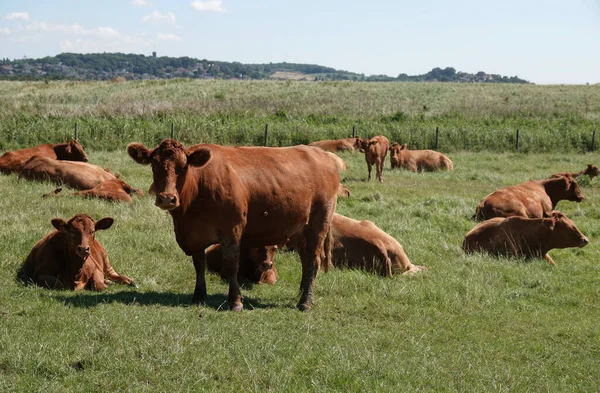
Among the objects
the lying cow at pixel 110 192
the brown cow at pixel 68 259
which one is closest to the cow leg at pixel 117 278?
the brown cow at pixel 68 259

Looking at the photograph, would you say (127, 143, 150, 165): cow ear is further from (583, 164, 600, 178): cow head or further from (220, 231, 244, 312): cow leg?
(583, 164, 600, 178): cow head

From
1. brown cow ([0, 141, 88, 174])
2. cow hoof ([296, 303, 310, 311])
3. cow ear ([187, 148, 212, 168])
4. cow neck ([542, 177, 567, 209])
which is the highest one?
cow ear ([187, 148, 212, 168])

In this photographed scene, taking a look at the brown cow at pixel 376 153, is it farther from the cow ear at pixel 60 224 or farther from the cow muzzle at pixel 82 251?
the cow muzzle at pixel 82 251

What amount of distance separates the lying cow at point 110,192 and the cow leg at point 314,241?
19.7 feet

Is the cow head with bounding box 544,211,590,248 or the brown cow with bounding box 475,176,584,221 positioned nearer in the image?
the cow head with bounding box 544,211,590,248

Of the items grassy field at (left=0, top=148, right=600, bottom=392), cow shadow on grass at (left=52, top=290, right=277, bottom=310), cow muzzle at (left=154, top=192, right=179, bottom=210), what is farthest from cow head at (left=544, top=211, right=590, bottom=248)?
cow muzzle at (left=154, top=192, right=179, bottom=210)

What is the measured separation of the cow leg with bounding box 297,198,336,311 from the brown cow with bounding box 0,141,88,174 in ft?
34.0

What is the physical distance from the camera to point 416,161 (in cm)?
2655

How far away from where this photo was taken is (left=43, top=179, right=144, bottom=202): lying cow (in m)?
14.6

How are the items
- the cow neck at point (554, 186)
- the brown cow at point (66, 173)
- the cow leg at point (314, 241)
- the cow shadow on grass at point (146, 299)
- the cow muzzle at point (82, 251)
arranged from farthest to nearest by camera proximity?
the cow neck at point (554, 186), the brown cow at point (66, 173), the cow leg at point (314, 241), the cow muzzle at point (82, 251), the cow shadow on grass at point (146, 299)

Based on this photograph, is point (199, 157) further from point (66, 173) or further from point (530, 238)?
point (66, 173)

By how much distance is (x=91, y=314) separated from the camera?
764 cm

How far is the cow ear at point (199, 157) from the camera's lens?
27.0ft

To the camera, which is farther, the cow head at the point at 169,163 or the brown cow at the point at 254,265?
the brown cow at the point at 254,265
